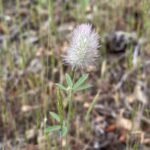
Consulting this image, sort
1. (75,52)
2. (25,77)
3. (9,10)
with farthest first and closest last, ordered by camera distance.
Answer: (9,10) < (25,77) < (75,52)

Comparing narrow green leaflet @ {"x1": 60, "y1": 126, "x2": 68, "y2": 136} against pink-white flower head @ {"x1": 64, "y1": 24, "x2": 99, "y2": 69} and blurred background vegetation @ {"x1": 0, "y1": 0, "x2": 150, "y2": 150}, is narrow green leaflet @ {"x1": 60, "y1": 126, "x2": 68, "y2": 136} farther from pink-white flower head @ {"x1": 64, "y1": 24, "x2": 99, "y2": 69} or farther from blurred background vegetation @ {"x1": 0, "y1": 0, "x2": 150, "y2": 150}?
blurred background vegetation @ {"x1": 0, "y1": 0, "x2": 150, "y2": 150}

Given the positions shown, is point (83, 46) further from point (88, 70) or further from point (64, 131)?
point (88, 70)

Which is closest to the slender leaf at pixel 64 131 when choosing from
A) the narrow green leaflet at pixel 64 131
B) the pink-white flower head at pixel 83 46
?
the narrow green leaflet at pixel 64 131

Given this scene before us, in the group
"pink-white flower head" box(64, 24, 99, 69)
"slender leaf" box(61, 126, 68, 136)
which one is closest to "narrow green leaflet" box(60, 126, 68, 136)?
"slender leaf" box(61, 126, 68, 136)

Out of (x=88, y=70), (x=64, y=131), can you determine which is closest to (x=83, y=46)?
(x=64, y=131)

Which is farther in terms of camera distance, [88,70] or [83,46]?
[88,70]

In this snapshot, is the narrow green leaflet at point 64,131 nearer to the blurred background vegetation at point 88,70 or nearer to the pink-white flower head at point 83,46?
the pink-white flower head at point 83,46

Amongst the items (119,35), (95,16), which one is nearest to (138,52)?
(119,35)

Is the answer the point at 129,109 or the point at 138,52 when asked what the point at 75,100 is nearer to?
the point at 129,109
